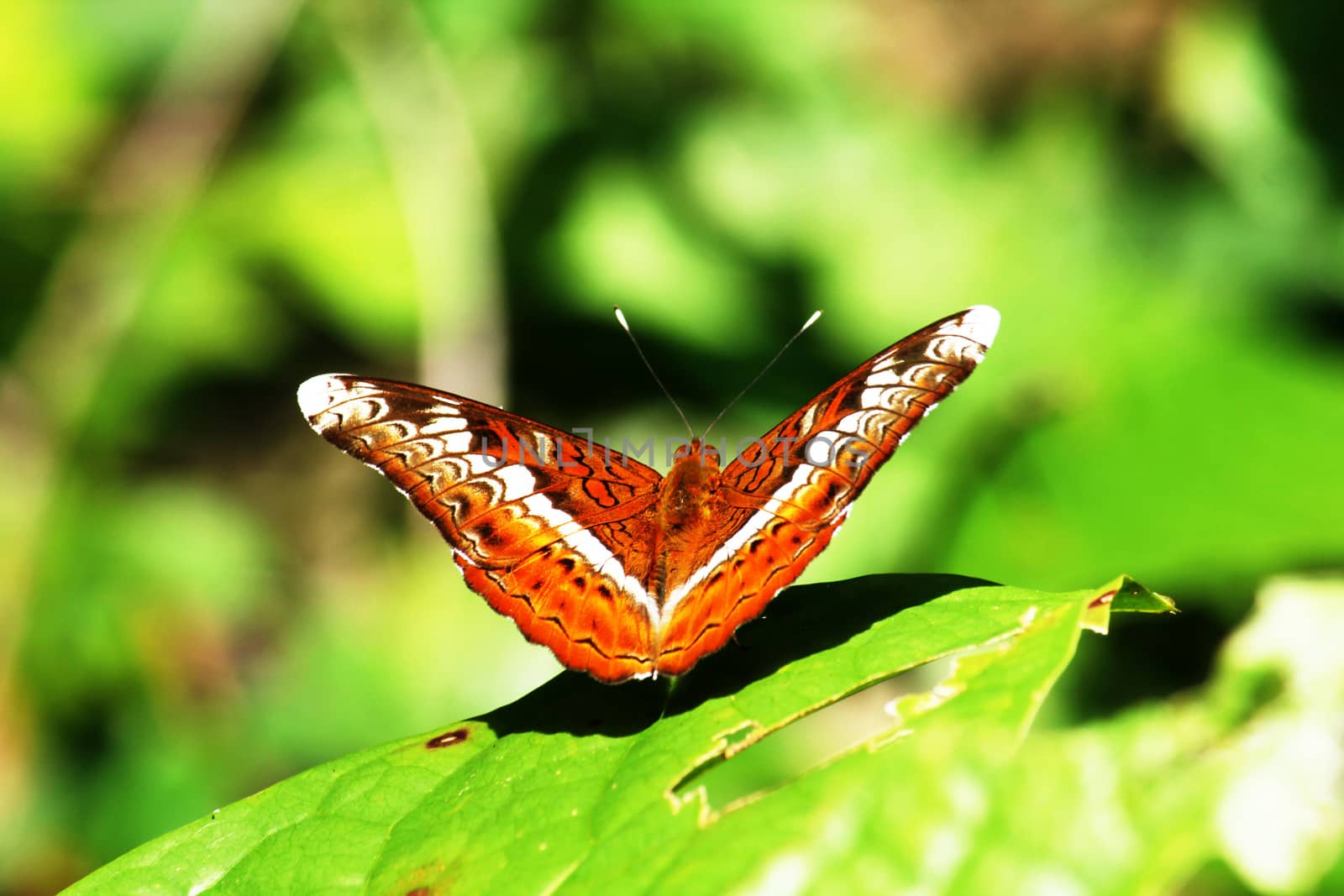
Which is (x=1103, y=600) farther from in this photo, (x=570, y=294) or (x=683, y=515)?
(x=570, y=294)

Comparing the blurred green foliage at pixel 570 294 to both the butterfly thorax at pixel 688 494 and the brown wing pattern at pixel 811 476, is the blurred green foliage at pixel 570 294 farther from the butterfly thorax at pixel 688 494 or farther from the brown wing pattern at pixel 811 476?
the brown wing pattern at pixel 811 476

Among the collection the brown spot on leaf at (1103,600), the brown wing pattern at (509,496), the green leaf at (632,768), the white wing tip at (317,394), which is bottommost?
the brown spot on leaf at (1103,600)

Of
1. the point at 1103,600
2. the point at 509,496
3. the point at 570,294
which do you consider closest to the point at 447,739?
the point at 509,496

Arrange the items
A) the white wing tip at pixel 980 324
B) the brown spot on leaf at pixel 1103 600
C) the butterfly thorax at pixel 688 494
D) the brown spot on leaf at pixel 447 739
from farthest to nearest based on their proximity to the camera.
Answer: the butterfly thorax at pixel 688 494 → the white wing tip at pixel 980 324 → the brown spot on leaf at pixel 447 739 → the brown spot on leaf at pixel 1103 600

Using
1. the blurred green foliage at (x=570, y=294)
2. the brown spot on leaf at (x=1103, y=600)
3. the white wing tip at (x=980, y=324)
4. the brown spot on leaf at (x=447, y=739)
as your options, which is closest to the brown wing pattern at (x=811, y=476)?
the white wing tip at (x=980, y=324)

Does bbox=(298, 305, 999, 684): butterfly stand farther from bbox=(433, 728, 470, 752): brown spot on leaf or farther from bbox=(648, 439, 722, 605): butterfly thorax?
bbox=(433, 728, 470, 752): brown spot on leaf

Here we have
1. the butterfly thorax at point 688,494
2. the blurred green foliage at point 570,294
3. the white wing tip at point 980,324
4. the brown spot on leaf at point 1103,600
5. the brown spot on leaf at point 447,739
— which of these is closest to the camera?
the brown spot on leaf at point 1103,600

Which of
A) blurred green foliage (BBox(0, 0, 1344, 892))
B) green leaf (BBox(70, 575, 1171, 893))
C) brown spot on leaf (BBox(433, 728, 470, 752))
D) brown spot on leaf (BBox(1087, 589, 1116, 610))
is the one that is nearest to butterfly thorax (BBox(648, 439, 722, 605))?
green leaf (BBox(70, 575, 1171, 893))
